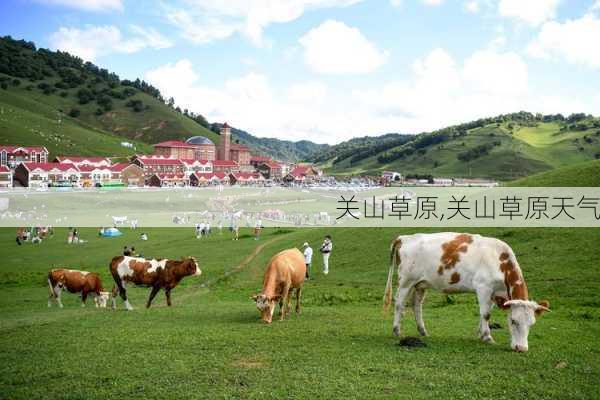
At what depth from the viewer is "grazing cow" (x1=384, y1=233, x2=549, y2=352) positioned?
1154 cm

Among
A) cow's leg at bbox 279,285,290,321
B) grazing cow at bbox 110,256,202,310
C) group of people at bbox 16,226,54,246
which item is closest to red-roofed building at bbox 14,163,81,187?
group of people at bbox 16,226,54,246

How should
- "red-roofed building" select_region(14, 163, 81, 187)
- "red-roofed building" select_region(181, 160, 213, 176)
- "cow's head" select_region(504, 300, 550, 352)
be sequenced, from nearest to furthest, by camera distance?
"cow's head" select_region(504, 300, 550, 352) → "red-roofed building" select_region(14, 163, 81, 187) → "red-roofed building" select_region(181, 160, 213, 176)

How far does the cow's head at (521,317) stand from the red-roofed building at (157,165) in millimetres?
164376

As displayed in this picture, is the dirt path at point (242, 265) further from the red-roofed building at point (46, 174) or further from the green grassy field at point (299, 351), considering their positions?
the red-roofed building at point (46, 174)

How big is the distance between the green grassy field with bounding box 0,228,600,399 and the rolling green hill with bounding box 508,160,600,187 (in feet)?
72.8

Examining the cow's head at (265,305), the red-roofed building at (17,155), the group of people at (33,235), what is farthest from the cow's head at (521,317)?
the red-roofed building at (17,155)

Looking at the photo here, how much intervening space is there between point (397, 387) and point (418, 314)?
4564 mm

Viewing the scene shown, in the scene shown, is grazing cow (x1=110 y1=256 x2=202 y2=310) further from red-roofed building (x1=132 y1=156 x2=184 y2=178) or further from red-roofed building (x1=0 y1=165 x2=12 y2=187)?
red-roofed building (x1=132 y1=156 x2=184 y2=178)

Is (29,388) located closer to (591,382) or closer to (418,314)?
(418,314)

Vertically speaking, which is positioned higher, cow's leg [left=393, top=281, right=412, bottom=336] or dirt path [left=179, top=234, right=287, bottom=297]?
cow's leg [left=393, top=281, right=412, bottom=336]

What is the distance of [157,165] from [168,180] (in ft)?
27.7

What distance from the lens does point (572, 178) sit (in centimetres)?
4678

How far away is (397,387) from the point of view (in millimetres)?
9273

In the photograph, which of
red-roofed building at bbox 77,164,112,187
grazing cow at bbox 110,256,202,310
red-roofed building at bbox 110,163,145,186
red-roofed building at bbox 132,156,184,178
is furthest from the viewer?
red-roofed building at bbox 132,156,184,178
